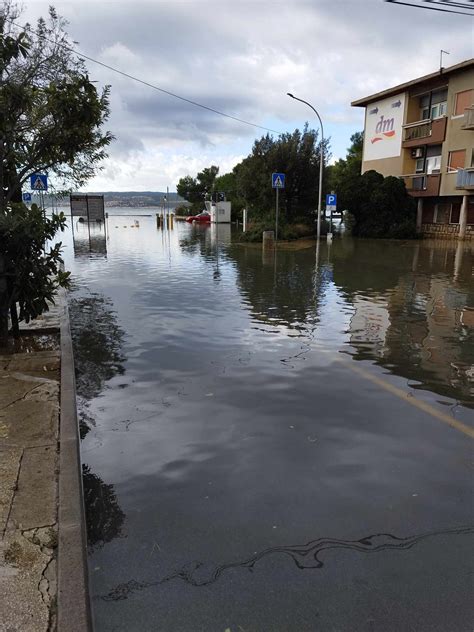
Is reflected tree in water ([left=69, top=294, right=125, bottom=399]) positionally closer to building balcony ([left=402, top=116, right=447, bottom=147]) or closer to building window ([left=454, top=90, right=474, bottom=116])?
building window ([left=454, top=90, right=474, bottom=116])

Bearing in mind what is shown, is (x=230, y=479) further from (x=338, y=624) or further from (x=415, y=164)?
(x=415, y=164)

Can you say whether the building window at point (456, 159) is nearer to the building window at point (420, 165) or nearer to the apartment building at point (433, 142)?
the apartment building at point (433, 142)

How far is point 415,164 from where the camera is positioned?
39.8 metres

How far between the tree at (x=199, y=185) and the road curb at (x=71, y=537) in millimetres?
91618

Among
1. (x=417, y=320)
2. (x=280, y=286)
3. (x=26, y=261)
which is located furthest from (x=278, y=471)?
(x=280, y=286)

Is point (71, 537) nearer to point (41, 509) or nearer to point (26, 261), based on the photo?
point (41, 509)

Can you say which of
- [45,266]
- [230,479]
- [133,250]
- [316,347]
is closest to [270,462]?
[230,479]

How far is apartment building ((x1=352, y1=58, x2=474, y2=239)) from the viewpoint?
33.8 metres

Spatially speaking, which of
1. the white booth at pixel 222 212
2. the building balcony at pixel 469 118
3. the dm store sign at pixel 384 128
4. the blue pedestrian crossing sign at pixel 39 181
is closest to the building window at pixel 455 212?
the building balcony at pixel 469 118

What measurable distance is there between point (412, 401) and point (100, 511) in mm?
3429

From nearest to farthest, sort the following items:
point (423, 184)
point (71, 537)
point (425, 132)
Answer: point (71, 537) < point (425, 132) < point (423, 184)

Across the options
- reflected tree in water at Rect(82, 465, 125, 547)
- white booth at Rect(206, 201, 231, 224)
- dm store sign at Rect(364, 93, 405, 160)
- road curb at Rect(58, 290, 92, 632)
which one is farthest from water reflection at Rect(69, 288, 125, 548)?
white booth at Rect(206, 201, 231, 224)

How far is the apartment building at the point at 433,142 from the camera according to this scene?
3384 cm

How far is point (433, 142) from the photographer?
120 ft
